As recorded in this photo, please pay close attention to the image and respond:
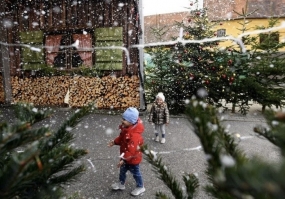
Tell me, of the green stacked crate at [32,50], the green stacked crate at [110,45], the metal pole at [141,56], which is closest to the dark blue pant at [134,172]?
the metal pole at [141,56]

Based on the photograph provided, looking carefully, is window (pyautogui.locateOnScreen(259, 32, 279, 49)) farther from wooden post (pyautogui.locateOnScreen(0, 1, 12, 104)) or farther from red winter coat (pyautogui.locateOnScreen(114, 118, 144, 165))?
wooden post (pyautogui.locateOnScreen(0, 1, 12, 104))

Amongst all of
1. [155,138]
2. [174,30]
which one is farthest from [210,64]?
[174,30]

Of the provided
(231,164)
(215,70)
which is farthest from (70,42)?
(231,164)

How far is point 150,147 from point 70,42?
20.3 feet

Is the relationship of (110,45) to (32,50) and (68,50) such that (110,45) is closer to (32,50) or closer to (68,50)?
(68,50)

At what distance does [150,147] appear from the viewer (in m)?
6.40

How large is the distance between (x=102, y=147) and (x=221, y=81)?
5122 mm

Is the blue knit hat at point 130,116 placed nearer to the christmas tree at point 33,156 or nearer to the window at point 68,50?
the christmas tree at point 33,156

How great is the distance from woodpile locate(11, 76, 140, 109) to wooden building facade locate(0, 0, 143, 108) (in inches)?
1.6

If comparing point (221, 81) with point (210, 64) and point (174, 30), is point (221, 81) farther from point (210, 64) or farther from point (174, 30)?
point (174, 30)

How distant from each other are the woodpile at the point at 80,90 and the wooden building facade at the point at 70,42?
0.13ft

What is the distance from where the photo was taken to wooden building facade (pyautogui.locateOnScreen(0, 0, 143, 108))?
9914mm

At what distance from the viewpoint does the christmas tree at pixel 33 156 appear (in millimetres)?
630

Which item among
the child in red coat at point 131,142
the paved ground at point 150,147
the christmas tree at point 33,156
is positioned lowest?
the paved ground at point 150,147
